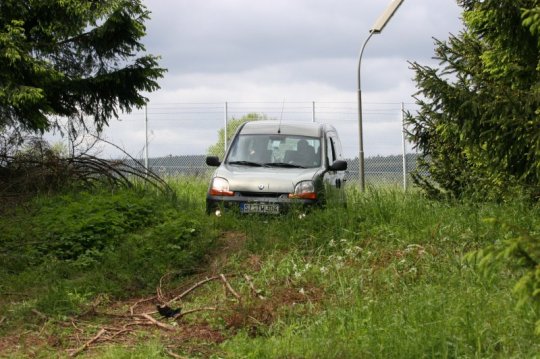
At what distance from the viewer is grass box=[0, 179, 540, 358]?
7207 mm

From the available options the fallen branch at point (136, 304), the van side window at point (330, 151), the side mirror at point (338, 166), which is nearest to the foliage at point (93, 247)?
the fallen branch at point (136, 304)

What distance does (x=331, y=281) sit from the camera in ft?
32.0

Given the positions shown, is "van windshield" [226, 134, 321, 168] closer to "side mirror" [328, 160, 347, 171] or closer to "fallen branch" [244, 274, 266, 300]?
"side mirror" [328, 160, 347, 171]

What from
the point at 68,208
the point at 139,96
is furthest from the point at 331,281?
the point at 139,96

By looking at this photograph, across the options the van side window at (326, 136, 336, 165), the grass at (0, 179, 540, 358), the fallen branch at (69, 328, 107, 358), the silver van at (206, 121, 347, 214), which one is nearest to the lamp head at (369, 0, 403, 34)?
the silver van at (206, 121, 347, 214)

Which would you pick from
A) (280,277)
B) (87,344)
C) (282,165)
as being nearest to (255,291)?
(280,277)

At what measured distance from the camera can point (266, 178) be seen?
13.4 m

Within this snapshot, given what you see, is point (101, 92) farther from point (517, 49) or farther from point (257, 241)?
point (517, 49)

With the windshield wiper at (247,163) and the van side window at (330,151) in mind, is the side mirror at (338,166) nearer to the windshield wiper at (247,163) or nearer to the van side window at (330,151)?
the van side window at (330,151)

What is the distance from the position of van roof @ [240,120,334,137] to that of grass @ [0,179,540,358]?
1.49 m

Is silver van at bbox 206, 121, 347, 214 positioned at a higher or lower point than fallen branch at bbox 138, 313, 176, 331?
higher

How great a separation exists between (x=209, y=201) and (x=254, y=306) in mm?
5212

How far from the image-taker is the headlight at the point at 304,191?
13328 mm

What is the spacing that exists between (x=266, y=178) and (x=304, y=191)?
0.67 metres
